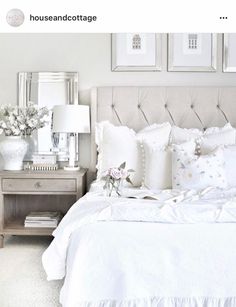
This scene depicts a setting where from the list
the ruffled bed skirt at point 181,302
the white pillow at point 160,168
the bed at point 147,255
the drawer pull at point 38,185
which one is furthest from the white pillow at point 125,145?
the ruffled bed skirt at point 181,302

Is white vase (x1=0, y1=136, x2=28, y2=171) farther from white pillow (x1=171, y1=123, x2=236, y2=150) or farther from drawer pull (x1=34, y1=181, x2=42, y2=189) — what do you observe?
white pillow (x1=171, y1=123, x2=236, y2=150)

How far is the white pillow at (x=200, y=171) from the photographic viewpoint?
105 inches

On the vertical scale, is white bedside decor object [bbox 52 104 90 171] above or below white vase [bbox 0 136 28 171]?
above

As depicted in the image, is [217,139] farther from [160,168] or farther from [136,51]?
[136,51]

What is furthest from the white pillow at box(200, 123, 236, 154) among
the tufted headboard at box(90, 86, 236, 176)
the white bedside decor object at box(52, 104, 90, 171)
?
the white bedside decor object at box(52, 104, 90, 171)

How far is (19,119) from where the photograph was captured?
333cm

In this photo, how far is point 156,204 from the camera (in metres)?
2.06

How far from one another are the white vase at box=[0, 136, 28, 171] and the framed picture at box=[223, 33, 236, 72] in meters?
1.93

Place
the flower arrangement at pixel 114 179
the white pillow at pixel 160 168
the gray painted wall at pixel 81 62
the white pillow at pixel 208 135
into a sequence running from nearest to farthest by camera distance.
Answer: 1. the flower arrangement at pixel 114 179
2. the white pillow at pixel 160 168
3. the white pillow at pixel 208 135
4. the gray painted wall at pixel 81 62

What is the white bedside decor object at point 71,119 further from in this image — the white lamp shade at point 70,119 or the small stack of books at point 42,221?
the small stack of books at point 42,221

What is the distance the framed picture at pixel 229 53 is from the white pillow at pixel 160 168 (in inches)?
38.0

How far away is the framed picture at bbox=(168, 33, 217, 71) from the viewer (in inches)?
139
